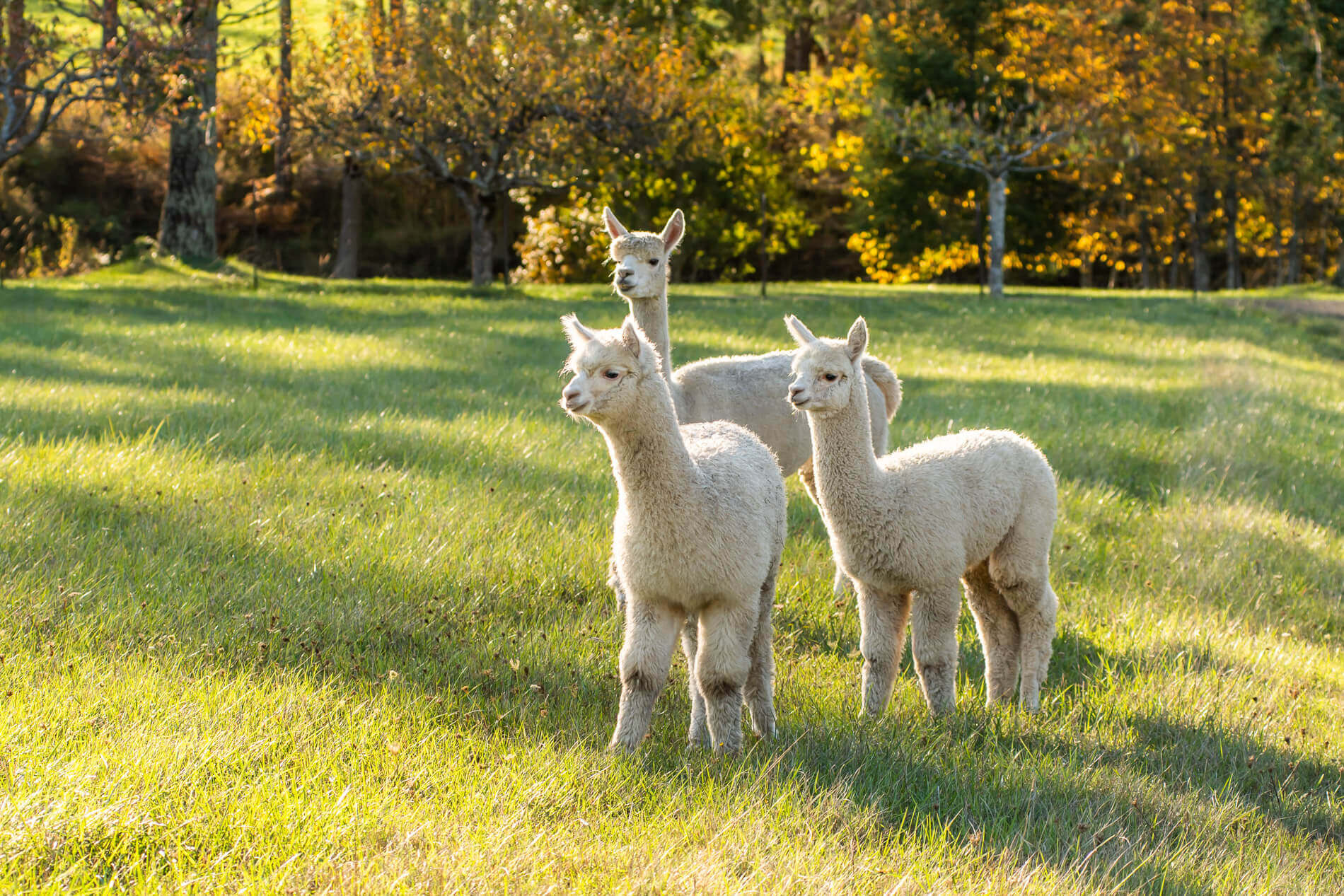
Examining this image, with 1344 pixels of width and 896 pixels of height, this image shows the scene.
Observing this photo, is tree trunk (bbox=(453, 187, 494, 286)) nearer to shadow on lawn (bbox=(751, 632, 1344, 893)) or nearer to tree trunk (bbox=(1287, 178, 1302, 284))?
shadow on lawn (bbox=(751, 632, 1344, 893))

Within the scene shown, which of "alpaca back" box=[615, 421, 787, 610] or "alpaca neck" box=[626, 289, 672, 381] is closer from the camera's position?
"alpaca back" box=[615, 421, 787, 610]

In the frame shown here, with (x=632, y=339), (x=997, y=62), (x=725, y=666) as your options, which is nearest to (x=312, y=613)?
(x=725, y=666)

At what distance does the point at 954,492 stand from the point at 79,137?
106ft

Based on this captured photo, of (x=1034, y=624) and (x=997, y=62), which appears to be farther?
(x=997, y=62)

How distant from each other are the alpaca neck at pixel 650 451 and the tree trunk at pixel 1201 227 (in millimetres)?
35870

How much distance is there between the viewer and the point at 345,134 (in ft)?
81.7

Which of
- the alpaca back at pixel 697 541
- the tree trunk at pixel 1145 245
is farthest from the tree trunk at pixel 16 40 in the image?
the tree trunk at pixel 1145 245

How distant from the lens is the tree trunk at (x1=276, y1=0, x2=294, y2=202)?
81.1ft

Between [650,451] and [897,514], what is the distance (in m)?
1.16

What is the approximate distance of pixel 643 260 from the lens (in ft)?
20.0

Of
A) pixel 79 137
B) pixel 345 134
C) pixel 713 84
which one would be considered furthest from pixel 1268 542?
pixel 79 137

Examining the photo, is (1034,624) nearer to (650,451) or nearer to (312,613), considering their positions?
(650,451)

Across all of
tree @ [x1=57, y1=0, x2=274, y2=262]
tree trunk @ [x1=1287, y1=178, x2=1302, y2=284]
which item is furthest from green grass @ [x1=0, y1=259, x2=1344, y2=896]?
tree trunk @ [x1=1287, y1=178, x2=1302, y2=284]

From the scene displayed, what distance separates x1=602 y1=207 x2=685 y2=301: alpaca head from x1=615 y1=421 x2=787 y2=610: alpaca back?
72.7 inches
